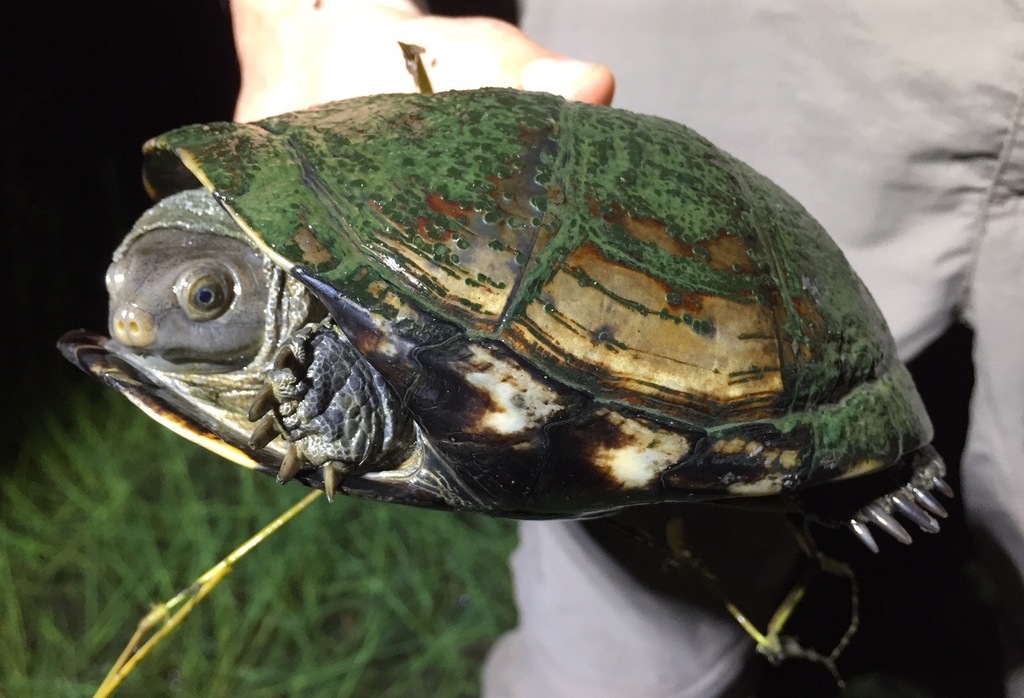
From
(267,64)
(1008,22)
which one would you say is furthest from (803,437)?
(267,64)

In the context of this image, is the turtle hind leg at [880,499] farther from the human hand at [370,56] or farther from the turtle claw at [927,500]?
the human hand at [370,56]

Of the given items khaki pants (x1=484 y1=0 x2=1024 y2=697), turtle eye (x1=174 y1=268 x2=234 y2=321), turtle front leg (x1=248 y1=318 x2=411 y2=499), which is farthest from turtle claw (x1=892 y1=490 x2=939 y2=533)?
turtle eye (x1=174 y1=268 x2=234 y2=321)

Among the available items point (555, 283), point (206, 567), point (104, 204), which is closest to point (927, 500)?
point (555, 283)

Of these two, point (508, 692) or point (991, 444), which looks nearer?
point (991, 444)

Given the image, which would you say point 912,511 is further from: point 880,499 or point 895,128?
point 895,128

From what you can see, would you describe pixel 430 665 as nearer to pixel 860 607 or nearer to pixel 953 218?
pixel 860 607

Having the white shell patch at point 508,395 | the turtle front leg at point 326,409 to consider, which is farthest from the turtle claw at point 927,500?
the turtle front leg at point 326,409

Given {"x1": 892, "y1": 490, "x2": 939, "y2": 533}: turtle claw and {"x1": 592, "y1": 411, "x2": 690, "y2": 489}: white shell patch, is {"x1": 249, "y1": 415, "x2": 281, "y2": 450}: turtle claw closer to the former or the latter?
{"x1": 592, "y1": 411, "x2": 690, "y2": 489}: white shell patch
